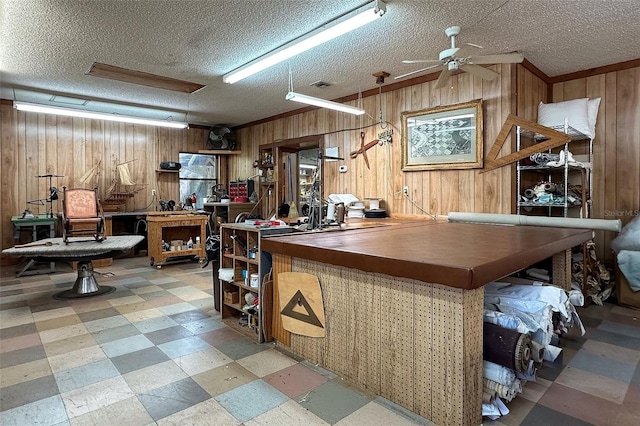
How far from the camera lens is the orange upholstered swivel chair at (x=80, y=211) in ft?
15.4

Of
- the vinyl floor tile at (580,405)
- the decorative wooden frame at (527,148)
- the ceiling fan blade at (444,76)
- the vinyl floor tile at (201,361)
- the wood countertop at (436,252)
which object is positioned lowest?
the vinyl floor tile at (580,405)

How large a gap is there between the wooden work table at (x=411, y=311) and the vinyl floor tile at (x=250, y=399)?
0.43 m

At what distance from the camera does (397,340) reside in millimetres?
1937

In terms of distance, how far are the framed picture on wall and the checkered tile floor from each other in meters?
2.17

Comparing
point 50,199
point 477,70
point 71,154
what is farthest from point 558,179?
→ point 71,154

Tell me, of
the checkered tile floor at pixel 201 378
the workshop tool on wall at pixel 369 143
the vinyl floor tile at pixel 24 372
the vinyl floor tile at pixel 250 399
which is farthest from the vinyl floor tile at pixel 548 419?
the workshop tool on wall at pixel 369 143

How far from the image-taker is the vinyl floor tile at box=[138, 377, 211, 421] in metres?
1.94

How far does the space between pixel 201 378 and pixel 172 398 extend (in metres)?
0.25

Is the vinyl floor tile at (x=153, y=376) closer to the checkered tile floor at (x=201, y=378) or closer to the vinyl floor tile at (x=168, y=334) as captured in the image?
the checkered tile floor at (x=201, y=378)

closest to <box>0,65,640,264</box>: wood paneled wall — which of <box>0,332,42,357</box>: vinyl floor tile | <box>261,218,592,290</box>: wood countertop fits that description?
<box>261,218,592,290</box>: wood countertop

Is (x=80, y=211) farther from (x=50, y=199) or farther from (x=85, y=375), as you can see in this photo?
(x=85, y=375)

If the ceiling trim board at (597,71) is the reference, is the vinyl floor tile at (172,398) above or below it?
below

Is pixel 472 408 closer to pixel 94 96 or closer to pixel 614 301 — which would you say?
pixel 614 301

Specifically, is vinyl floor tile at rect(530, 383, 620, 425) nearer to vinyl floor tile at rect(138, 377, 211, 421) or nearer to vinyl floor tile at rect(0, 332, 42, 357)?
vinyl floor tile at rect(138, 377, 211, 421)
